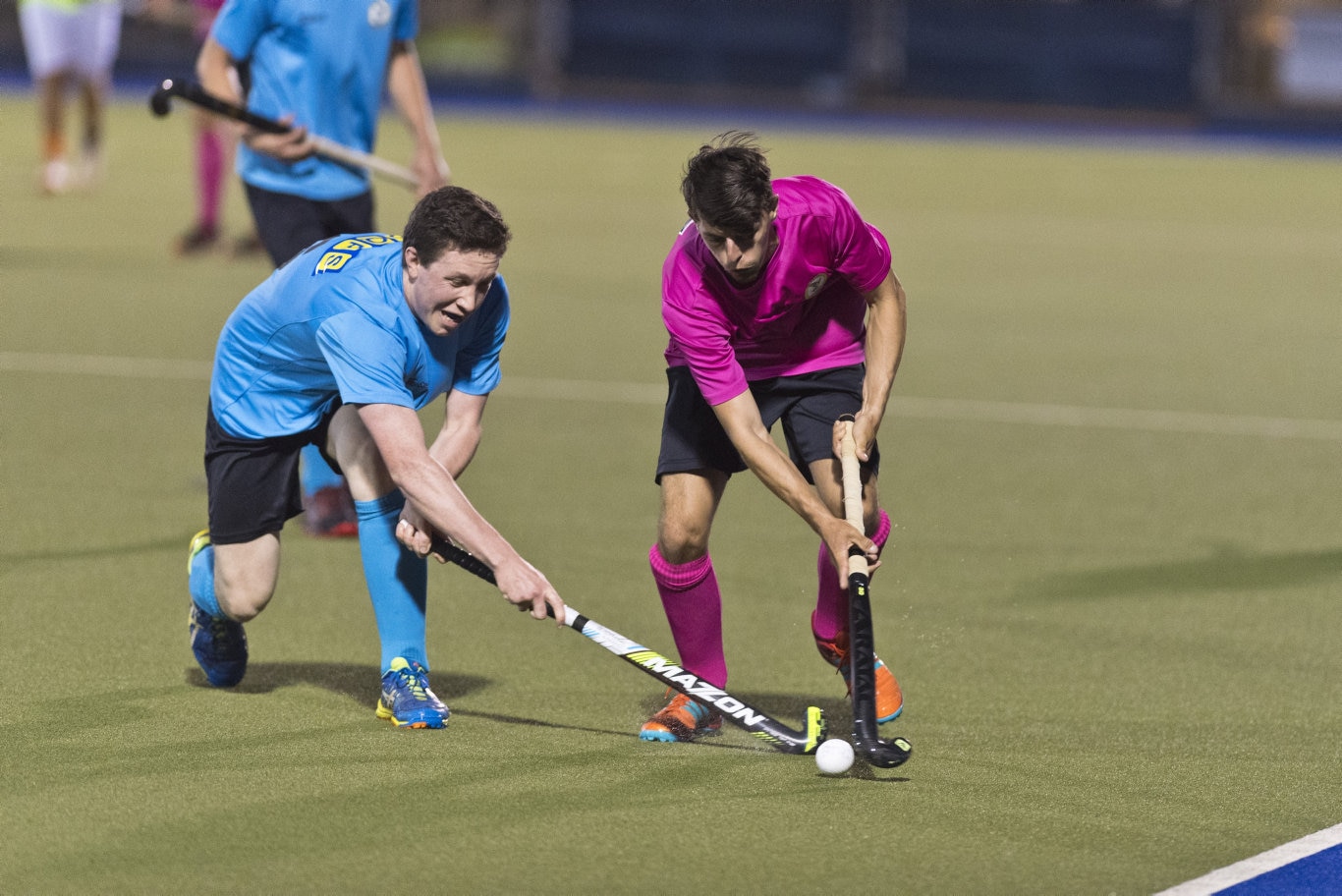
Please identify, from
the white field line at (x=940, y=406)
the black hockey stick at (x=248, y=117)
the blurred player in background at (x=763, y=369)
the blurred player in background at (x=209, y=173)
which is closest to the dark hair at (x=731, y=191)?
the blurred player in background at (x=763, y=369)

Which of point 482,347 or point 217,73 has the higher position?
point 217,73

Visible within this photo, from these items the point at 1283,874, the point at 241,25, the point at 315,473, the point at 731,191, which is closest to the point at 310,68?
the point at 241,25

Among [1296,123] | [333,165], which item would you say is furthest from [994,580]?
[1296,123]

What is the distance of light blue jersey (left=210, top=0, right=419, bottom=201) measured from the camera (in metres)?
6.26

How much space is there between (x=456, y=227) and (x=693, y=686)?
105 centimetres

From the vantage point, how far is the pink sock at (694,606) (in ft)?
14.1

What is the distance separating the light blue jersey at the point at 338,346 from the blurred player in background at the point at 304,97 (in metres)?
1.70

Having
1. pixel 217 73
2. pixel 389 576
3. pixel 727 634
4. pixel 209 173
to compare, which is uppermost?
pixel 217 73

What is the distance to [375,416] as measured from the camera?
3.90 m

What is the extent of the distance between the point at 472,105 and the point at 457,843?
69.2 ft

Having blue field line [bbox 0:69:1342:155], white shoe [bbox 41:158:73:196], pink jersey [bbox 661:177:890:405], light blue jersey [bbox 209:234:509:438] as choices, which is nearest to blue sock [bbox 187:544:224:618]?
light blue jersey [bbox 209:234:509:438]

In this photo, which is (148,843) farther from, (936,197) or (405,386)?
(936,197)

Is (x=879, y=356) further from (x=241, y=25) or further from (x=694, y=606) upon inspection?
(x=241, y=25)

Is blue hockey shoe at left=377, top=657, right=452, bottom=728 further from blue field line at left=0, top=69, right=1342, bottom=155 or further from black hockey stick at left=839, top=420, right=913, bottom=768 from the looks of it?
blue field line at left=0, top=69, right=1342, bottom=155
